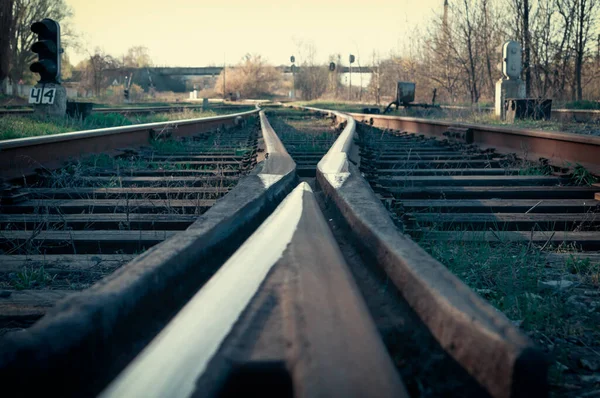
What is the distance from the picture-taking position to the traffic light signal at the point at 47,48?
946 centimetres

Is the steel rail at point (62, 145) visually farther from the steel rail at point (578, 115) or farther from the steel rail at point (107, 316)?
the steel rail at point (578, 115)

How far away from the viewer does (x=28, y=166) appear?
4.38 metres

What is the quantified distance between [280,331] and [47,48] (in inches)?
394

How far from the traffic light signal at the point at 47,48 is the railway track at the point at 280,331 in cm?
913

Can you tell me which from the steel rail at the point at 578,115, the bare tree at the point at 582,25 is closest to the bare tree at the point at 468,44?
the bare tree at the point at 582,25

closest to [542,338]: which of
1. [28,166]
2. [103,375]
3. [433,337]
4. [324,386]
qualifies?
[433,337]

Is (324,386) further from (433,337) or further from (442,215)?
(442,215)

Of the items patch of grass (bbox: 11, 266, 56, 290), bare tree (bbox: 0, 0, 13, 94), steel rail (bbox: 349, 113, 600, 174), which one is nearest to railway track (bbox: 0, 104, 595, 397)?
patch of grass (bbox: 11, 266, 56, 290)

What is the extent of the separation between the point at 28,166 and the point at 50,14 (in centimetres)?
4833

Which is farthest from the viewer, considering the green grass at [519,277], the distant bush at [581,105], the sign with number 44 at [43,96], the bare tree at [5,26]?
the bare tree at [5,26]

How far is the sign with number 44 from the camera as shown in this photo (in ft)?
33.2

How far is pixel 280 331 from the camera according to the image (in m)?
0.95

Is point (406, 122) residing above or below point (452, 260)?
above

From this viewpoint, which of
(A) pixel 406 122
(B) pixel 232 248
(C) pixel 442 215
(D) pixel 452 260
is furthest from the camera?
Result: (A) pixel 406 122
